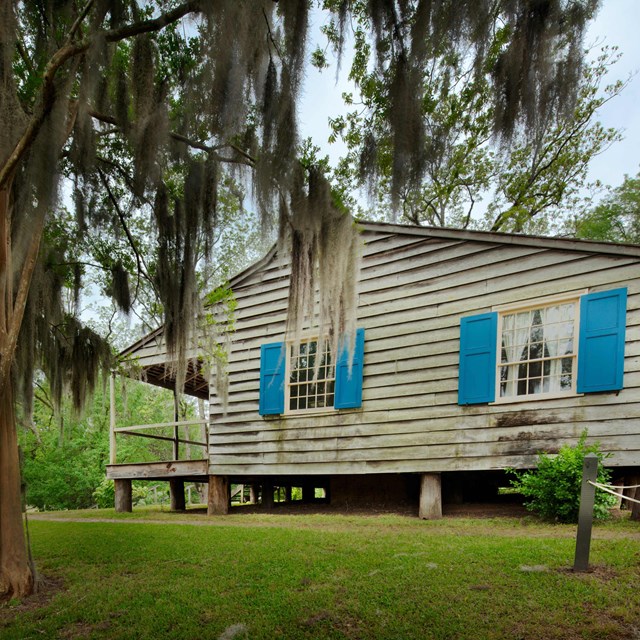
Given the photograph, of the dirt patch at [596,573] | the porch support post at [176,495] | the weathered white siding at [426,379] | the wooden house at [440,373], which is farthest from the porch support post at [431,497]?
the porch support post at [176,495]

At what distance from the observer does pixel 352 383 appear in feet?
28.5

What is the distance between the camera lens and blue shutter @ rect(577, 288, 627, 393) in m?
6.54

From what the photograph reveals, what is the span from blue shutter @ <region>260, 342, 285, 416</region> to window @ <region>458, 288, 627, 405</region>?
3304 millimetres

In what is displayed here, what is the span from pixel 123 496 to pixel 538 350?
30.3ft

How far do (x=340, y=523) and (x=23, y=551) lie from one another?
423 cm

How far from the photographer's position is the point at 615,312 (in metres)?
6.60

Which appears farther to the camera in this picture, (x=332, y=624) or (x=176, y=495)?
(x=176, y=495)

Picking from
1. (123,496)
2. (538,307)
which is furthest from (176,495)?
(538,307)

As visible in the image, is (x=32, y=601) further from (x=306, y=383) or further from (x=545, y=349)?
(x=545, y=349)

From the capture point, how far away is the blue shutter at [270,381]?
9.34m

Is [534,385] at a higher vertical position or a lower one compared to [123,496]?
higher

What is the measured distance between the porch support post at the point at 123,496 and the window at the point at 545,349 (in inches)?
310

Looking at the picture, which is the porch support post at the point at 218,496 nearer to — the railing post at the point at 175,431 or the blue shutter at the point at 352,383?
the railing post at the point at 175,431

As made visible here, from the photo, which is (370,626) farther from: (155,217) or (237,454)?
(237,454)
